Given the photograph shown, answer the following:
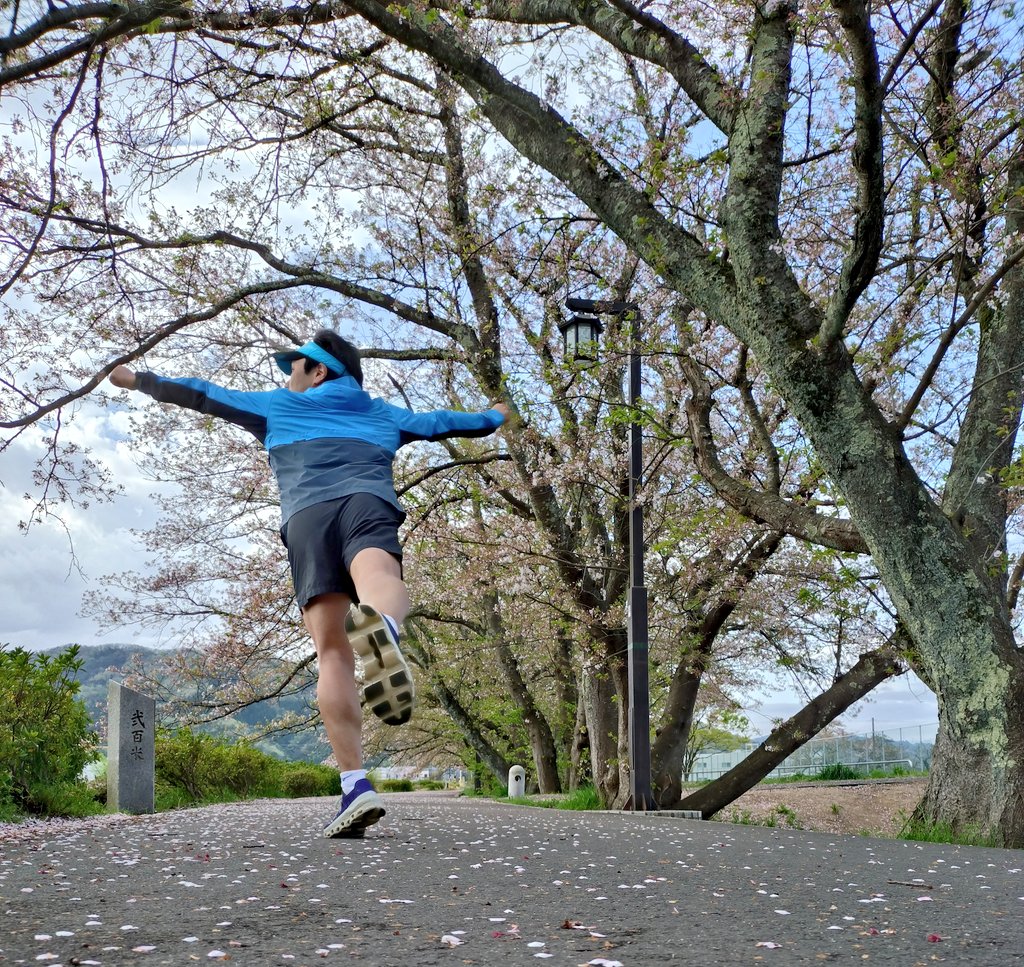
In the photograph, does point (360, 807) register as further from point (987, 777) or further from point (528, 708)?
point (528, 708)

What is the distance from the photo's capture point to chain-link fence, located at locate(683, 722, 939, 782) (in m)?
25.9

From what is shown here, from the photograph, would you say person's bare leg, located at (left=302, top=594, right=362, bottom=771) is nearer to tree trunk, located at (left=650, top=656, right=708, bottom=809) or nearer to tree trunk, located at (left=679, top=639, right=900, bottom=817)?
tree trunk, located at (left=650, top=656, right=708, bottom=809)

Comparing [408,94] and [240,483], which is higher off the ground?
[408,94]

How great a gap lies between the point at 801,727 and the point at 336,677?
29.4 ft

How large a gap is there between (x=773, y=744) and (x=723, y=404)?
513cm

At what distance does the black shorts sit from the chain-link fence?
71.5 ft

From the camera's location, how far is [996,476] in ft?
26.7

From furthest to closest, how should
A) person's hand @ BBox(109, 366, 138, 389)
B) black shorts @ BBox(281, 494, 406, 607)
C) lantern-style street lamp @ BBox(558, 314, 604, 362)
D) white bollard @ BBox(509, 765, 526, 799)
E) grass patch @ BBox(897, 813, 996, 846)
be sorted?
white bollard @ BBox(509, 765, 526, 799), lantern-style street lamp @ BBox(558, 314, 604, 362), grass patch @ BBox(897, 813, 996, 846), person's hand @ BBox(109, 366, 138, 389), black shorts @ BBox(281, 494, 406, 607)

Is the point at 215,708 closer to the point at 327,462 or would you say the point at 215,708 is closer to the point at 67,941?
the point at 327,462

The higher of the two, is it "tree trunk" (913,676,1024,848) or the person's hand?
the person's hand

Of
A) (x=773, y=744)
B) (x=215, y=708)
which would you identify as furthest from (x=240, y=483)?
(x=773, y=744)

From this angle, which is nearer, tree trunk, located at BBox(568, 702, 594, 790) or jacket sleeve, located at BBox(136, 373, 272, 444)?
jacket sleeve, located at BBox(136, 373, 272, 444)

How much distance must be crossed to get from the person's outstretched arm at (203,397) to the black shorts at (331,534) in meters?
0.64

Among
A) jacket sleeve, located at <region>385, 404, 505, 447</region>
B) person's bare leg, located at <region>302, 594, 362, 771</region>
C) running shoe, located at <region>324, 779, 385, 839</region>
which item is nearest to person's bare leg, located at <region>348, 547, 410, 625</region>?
person's bare leg, located at <region>302, 594, 362, 771</region>
